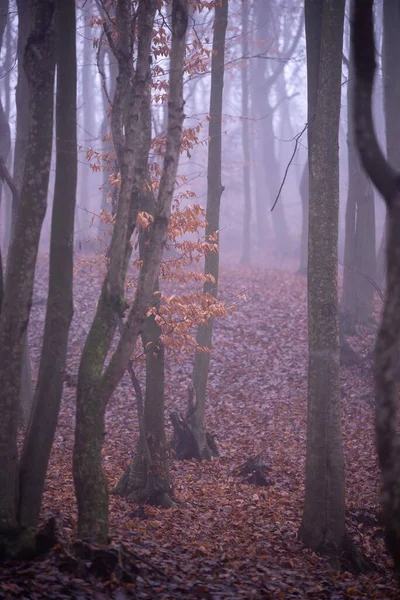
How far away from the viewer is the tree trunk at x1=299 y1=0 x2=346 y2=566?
7.87 m

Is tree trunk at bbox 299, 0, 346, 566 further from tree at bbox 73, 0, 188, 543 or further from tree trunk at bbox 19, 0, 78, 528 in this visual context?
tree trunk at bbox 19, 0, 78, 528

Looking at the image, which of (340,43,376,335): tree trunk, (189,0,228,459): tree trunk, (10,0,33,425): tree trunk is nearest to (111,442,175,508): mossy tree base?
(189,0,228,459): tree trunk

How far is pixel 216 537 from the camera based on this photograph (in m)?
8.09

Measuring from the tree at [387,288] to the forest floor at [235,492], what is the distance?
2771 millimetres

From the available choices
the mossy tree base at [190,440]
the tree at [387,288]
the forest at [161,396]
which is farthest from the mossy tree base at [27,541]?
the mossy tree base at [190,440]

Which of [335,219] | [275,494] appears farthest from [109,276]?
[275,494]

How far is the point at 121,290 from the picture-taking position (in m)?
6.59

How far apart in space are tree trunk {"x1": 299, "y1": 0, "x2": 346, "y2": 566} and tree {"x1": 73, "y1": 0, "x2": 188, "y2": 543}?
216 centimetres

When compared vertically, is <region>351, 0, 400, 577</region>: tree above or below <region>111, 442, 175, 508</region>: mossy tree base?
above

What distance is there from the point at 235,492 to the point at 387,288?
682cm

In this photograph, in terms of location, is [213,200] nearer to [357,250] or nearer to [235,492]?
[235,492]

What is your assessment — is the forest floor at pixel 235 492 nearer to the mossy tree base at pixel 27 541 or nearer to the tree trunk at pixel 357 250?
the mossy tree base at pixel 27 541

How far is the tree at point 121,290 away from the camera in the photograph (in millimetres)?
6297

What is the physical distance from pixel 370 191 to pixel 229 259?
16.6 metres
